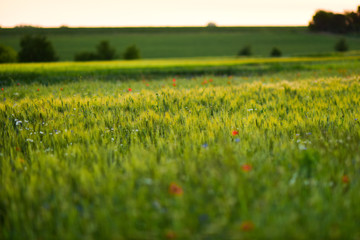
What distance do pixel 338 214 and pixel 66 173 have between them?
1813 mm

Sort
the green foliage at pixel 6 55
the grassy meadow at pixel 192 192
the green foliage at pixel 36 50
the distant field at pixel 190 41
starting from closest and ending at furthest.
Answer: the grassy meadow at pixel 192 192, the green foliage at pixel 6 55, the green foliage at pixel 36 50, the distant field at pixel 190 41

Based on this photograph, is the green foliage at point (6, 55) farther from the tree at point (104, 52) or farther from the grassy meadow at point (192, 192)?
the grassy meadow at point (192, 192)

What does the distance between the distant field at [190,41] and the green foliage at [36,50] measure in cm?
409

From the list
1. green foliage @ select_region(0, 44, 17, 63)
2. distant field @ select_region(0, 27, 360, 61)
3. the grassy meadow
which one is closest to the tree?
distant field @ select_region(0, 27, 360, 61)

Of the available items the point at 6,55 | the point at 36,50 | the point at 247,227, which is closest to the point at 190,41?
the point at 36,50

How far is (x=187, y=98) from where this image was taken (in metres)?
4.89

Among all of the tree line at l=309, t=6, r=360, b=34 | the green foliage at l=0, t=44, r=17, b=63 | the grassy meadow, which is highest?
the tree line at l=309, t=6, r=360, b=34

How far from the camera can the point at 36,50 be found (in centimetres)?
4562

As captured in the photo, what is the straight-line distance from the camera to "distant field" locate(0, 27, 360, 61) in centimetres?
5644

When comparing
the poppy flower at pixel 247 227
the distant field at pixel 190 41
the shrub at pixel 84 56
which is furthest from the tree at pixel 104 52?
the poppy flower at pixel 247 227

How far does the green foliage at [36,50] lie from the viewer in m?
45.6

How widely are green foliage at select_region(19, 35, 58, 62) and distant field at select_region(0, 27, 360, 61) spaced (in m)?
4.09

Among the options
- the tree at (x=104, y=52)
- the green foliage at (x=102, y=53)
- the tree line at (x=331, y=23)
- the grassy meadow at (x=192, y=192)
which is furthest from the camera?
the tree line at (x=331, y=23)

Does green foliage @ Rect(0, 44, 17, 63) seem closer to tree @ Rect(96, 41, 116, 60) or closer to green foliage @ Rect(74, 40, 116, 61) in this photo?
green foliage @ Rect(74, 40, 116, 61)
